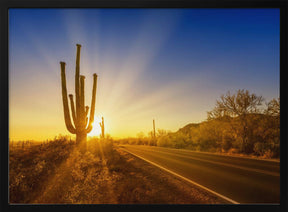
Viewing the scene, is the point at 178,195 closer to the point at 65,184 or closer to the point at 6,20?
the point at 65,184

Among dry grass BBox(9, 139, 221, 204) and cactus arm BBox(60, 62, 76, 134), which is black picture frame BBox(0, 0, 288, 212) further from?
cactus arm BBox(60, 62, 76, 134)

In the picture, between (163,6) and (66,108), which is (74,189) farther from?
(66,108)

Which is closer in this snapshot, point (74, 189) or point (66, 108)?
point (74, 189)

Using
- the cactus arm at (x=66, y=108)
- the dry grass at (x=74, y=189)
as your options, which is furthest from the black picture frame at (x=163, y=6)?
the cactus arm at (x=66, y=108)

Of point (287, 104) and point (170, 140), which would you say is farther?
point (170, 140)

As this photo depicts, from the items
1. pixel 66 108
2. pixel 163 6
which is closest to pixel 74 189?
pixel 163 6

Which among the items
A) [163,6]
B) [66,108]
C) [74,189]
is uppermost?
[163,6]

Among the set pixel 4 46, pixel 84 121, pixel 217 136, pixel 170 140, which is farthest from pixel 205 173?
pixel 170 140

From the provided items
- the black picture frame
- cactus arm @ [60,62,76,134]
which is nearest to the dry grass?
the black picture frame

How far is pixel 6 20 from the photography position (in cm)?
355

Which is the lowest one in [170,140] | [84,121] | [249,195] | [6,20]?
[170,140]

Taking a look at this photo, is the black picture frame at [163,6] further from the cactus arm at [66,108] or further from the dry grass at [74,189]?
the cactus arm at [66,108]

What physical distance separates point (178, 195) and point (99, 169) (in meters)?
3.20

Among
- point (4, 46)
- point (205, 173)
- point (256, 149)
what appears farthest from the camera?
point (256, 149)
